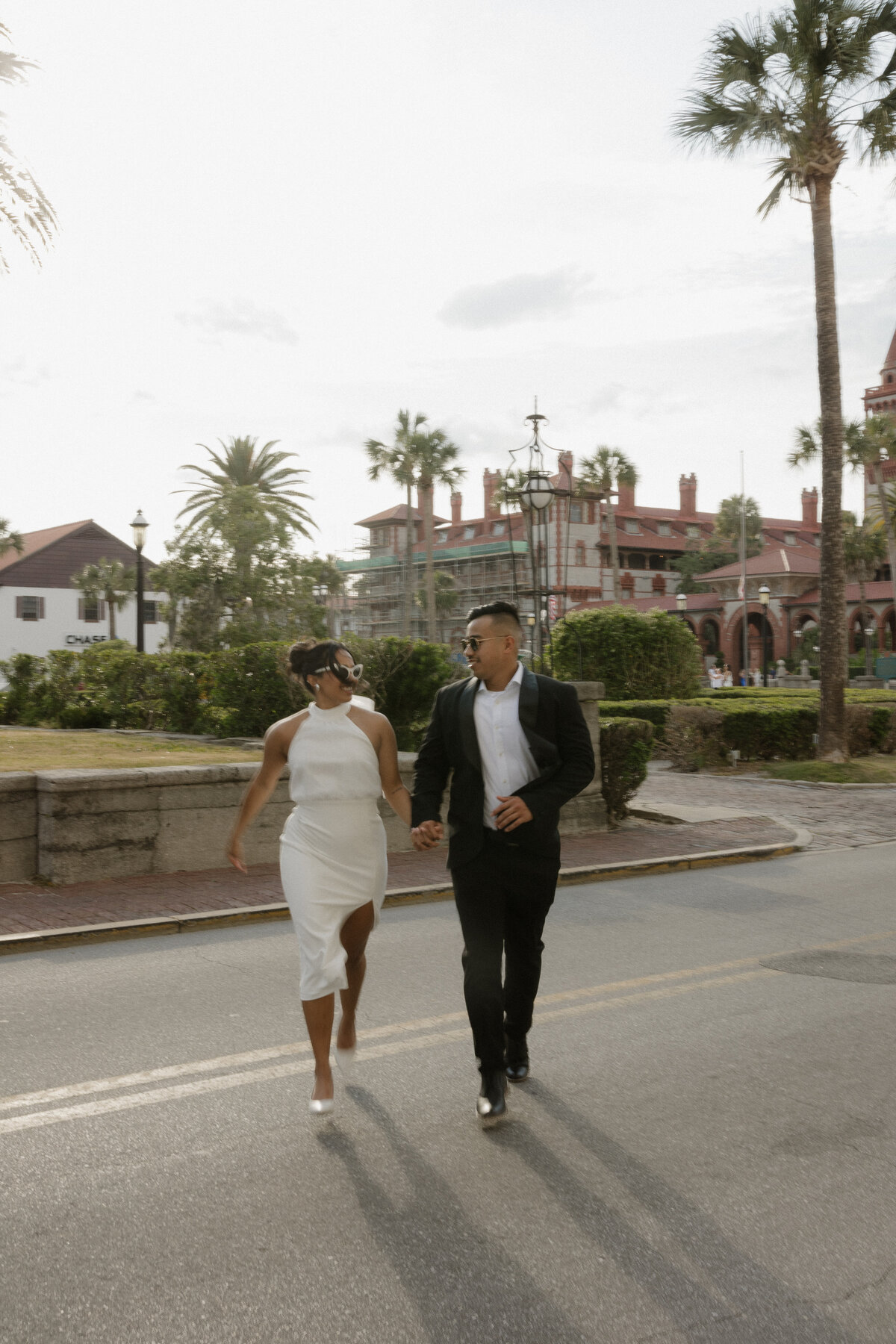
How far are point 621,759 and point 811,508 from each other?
93.9 m

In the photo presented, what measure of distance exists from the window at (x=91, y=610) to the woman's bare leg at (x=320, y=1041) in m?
73.9

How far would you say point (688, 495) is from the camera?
103 meters

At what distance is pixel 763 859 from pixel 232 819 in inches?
201

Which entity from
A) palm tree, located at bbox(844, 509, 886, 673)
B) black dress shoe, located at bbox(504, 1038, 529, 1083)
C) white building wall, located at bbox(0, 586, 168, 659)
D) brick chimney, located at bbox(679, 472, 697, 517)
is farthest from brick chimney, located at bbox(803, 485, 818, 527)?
black dress shoe, located at bbox(504, 1038, 529, 1083)

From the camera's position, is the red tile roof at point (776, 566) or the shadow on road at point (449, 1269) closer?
the shadow on road at point (449, 1269)

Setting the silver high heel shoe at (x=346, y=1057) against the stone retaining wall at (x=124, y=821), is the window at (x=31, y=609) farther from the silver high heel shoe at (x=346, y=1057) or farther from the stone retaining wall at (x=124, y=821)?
the silver high heel shoe at (x=346, y=1057)

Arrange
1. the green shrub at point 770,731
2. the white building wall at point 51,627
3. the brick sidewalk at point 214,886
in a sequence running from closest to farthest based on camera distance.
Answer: the brick sidewalk at point 214,886
the green shrub at point 770,731
the white building wall at point 51,627

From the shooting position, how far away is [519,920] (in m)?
4.65

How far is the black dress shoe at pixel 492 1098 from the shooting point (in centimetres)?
441

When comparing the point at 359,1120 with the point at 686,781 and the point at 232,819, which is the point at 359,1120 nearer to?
the point at 232,819

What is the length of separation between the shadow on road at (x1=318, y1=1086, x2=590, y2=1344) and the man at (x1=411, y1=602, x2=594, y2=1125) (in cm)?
62

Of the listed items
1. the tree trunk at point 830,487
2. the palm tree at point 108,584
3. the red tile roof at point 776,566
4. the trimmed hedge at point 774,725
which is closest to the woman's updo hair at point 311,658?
the trimmed hedge at point 774,725

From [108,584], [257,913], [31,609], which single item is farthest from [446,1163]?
[31,609]

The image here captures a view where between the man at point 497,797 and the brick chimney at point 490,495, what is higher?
the brick chimney at point 490,495
